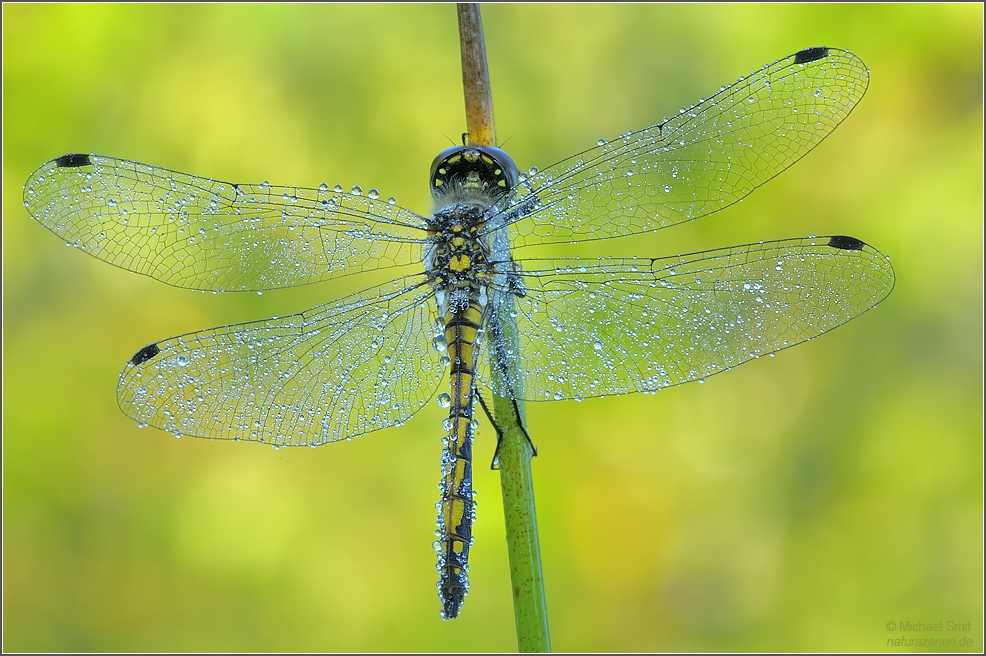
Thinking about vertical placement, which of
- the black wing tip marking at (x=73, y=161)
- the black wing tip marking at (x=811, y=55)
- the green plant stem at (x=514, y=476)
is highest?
the black wing tip marking at (x=73, y=161)

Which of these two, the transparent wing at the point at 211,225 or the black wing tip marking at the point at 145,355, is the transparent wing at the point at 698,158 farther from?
the black wing tip marking at the point at 145,355

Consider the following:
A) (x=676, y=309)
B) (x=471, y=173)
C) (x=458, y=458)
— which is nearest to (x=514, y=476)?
(x=458, y=458)

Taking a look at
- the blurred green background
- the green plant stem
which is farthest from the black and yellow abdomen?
the blurred green background

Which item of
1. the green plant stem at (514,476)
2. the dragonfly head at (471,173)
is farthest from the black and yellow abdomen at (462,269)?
the green plant stem at (514,476)

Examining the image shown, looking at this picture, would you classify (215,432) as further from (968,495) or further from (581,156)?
(968,495)

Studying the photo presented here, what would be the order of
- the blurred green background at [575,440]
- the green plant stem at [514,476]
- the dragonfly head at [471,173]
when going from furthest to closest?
the blurred green background at [575,440], the dragonfly head at [471,173], the green plant stem at [514,476]

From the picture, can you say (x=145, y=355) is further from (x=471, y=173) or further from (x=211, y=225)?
(x=471, y=173)

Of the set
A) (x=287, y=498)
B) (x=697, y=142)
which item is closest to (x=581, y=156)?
(x=697, y=142)

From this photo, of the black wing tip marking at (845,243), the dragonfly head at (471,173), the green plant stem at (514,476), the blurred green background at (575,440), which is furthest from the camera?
the blurred green background at (575,440)
